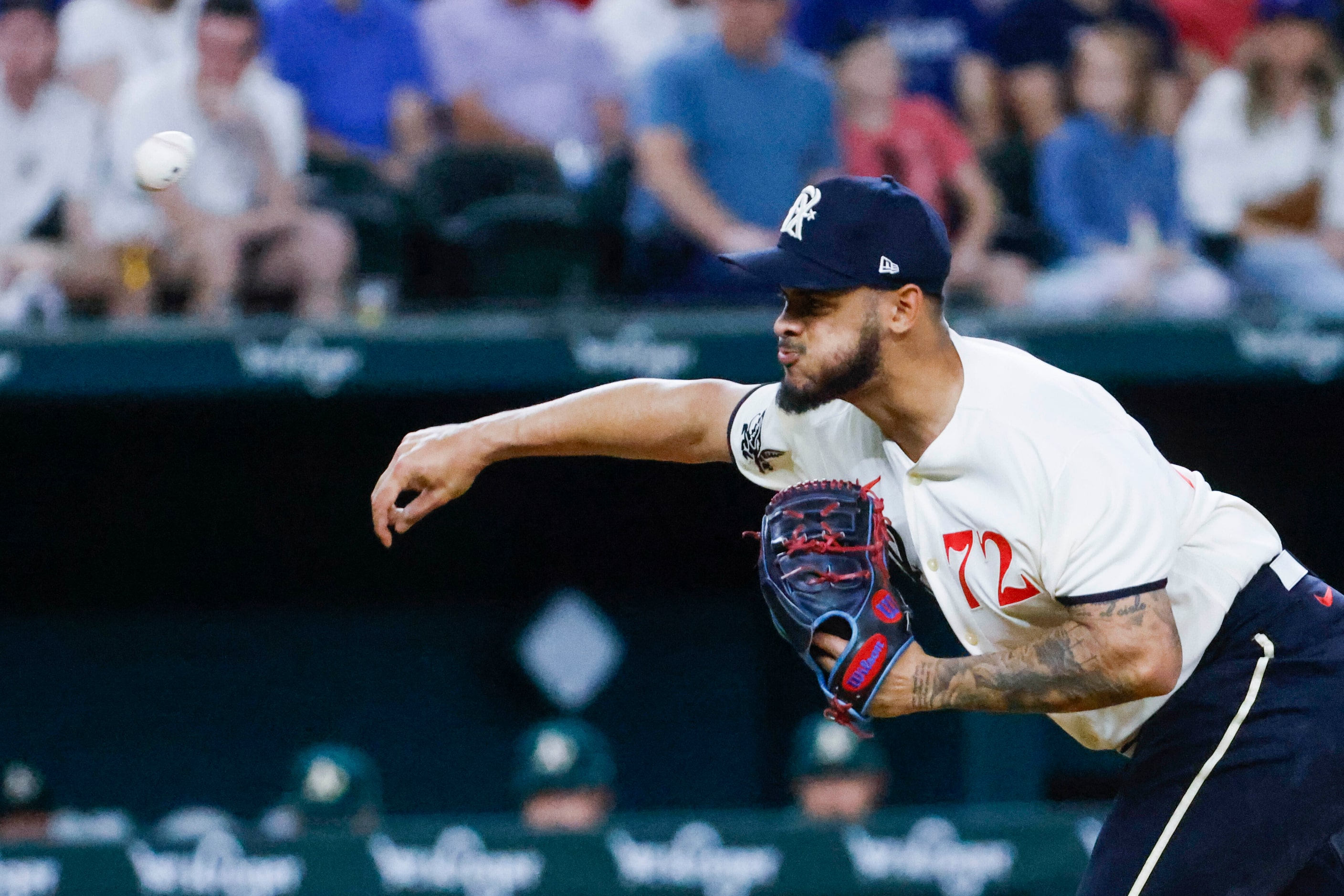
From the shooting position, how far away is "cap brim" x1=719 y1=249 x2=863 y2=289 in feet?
8.79

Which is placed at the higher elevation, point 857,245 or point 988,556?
point 857,245

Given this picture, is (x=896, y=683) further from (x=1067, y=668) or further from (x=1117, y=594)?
(x=1117, y=594)

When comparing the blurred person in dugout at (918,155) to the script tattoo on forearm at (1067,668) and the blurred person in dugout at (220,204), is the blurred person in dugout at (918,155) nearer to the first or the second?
the blurred person in dugout at (220,204)

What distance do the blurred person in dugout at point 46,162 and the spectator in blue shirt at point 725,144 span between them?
1.74 meters

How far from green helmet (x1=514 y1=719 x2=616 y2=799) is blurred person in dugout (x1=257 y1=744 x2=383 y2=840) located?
0.50m

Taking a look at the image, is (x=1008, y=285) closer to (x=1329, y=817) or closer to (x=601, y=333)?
(x=601, y=333)

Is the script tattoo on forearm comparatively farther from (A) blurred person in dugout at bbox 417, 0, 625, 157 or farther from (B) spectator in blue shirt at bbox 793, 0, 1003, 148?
(B) spectator in blue shirt at bbox 793, 0, 1003, 148

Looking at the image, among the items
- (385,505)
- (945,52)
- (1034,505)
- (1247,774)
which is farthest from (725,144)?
(1247,774)

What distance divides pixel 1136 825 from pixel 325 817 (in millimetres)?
3237

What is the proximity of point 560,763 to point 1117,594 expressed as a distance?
3161 millimetres

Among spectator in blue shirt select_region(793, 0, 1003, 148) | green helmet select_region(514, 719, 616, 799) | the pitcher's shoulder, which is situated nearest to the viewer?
the pitcher's shoulder

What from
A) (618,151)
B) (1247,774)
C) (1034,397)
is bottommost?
(1247,774)

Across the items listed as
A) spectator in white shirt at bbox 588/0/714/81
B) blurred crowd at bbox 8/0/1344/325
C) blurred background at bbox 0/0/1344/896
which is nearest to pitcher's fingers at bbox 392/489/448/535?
blurred background at bbox 0/0/1344/896

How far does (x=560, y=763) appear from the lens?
5449mm
